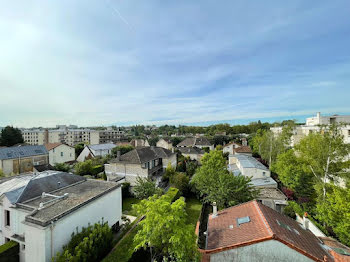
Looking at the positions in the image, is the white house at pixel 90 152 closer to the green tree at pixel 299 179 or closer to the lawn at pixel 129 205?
the lawn at pixel 129 205

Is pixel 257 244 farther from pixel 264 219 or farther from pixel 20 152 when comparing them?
pixel 20 152

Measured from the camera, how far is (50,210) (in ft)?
33.0

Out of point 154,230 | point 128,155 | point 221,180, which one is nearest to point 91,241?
point 154,230

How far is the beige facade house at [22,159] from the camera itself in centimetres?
2910

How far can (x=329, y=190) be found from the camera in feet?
57.4

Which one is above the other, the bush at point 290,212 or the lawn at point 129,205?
Result: the bush at point 290,212

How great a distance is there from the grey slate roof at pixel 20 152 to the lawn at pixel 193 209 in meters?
33.8

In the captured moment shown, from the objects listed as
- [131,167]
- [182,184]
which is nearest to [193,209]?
[182,184]

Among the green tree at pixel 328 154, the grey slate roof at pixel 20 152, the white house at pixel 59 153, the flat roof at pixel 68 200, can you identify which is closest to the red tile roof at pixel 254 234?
the flat roof at pixel 68 200

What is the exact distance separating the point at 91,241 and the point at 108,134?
101394 mm

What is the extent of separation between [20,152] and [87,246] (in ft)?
112

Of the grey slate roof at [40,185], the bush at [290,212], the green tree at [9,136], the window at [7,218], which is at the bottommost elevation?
the bush at [290,212]

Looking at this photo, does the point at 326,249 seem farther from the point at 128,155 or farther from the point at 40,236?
the point at 128,155

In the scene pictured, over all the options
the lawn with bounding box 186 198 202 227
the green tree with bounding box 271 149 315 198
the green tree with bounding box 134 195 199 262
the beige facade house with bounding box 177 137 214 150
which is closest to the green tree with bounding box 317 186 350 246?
the green tree with bounding box 271 149 315 198
